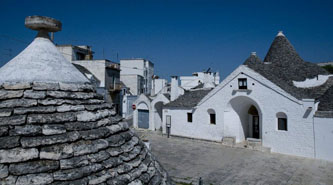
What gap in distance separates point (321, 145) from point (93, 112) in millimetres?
13334

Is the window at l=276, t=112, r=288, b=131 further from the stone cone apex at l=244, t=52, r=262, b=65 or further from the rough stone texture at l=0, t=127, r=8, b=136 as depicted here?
the rough stone texture at l=0, t=127, r=8, b=136

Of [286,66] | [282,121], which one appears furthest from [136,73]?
[282,121]

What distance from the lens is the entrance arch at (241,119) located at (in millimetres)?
16188

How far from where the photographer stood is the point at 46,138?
108 inches

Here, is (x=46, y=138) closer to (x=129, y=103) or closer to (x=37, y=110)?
(x=37, y=110)

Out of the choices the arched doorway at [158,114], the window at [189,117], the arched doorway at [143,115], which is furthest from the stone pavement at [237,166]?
the arched doorway at [143,115]

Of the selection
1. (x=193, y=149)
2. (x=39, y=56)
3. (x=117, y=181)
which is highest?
(x=39, y=56)

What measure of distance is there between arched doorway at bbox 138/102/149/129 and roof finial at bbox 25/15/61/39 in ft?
59.5

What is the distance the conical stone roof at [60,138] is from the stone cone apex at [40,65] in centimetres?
2

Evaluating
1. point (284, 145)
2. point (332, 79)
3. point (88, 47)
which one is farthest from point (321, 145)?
point (88, 47)

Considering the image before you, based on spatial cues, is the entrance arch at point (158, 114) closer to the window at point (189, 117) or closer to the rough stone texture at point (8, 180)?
the window at point (189, 117)

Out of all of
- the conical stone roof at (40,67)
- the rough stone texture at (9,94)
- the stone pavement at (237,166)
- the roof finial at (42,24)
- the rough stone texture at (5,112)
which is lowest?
the stone pavement at (237,166)

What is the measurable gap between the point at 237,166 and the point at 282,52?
41.1 ft

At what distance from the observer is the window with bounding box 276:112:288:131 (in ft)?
45.0
